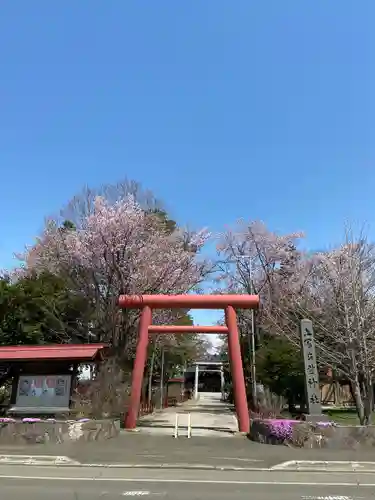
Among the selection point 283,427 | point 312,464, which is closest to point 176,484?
point 312,464

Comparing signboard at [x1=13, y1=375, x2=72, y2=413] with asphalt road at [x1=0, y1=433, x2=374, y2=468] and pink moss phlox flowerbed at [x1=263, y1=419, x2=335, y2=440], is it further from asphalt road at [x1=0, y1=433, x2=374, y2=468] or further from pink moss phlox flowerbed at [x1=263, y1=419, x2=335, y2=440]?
pink moss phlox flowerbed at [x1=263, y1=419, x2=335, y2=440]

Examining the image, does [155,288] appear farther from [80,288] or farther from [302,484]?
[302,484]

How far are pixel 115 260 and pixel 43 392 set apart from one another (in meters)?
8.11

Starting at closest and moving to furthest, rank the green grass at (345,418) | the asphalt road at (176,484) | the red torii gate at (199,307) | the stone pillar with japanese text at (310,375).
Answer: the asphalt road at (176,484) → the stone pillar with japanese text at (310,375) → the red torii gate at (199,307) → the green grass at (345,418)

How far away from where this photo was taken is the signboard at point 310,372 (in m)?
16.5

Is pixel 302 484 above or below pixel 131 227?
below

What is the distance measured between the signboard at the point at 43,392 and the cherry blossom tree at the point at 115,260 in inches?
236

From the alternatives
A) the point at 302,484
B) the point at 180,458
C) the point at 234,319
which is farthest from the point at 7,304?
the point at 302,484

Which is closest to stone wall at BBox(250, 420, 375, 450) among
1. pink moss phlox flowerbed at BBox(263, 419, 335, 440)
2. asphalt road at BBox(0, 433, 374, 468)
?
pink moss phlox flowerbed at BBox(263, 419, 335, 440)

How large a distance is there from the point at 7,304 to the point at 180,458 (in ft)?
48.1

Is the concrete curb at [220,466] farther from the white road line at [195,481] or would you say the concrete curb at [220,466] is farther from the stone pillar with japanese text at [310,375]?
the stone pillar with japanese text at [310,375]

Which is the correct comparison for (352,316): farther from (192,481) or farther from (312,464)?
(192,481)

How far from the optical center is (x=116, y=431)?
17047 millimetres

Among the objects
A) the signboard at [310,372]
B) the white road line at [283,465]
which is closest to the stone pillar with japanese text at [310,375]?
the signboard at [310,372]
